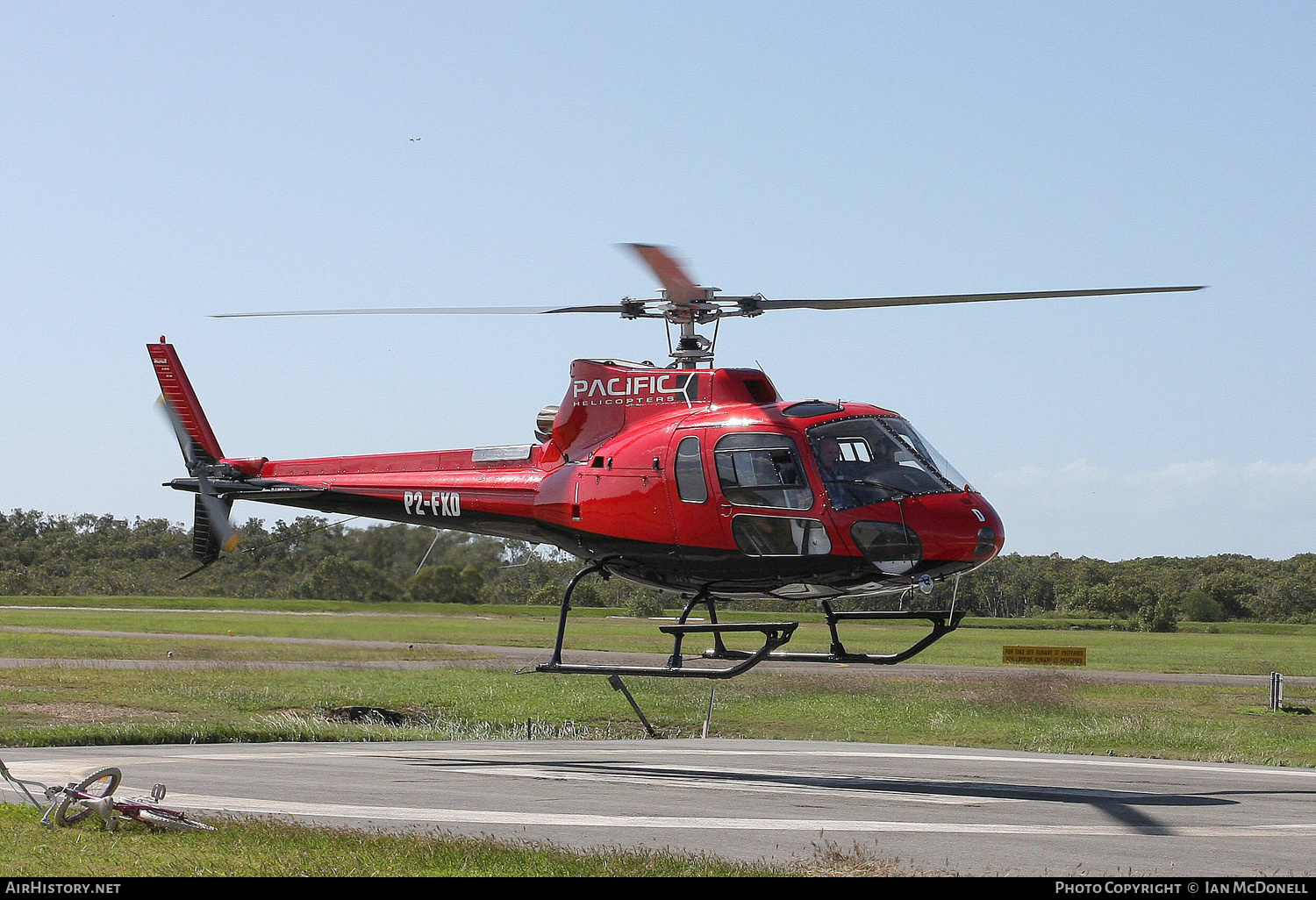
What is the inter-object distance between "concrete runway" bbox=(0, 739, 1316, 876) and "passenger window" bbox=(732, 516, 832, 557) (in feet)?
9.32

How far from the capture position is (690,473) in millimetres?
16812

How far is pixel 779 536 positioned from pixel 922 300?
A: 3313mm

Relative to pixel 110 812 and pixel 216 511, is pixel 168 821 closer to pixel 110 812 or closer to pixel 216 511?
pixel 110 812

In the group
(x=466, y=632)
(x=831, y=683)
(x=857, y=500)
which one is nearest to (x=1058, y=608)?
(x=466, y=632)

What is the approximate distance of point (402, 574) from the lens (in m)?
69.5

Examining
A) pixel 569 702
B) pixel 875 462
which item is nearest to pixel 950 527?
pixel 875 462

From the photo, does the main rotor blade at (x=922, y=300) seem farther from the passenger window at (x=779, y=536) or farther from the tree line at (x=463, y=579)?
the tree line at (x=463, y=579)

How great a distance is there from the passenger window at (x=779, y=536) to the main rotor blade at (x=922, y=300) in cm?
282

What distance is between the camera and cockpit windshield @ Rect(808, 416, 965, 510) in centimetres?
1562

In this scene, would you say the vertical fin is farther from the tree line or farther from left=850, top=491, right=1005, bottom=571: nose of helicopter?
the tree line

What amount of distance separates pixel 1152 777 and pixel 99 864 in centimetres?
1364

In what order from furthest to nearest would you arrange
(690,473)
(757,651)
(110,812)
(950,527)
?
(757,651) → (690,473) → (950,527) → (110,812)

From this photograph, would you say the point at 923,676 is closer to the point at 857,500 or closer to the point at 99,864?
the point at 857,500

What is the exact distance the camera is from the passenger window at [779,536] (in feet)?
51.8
